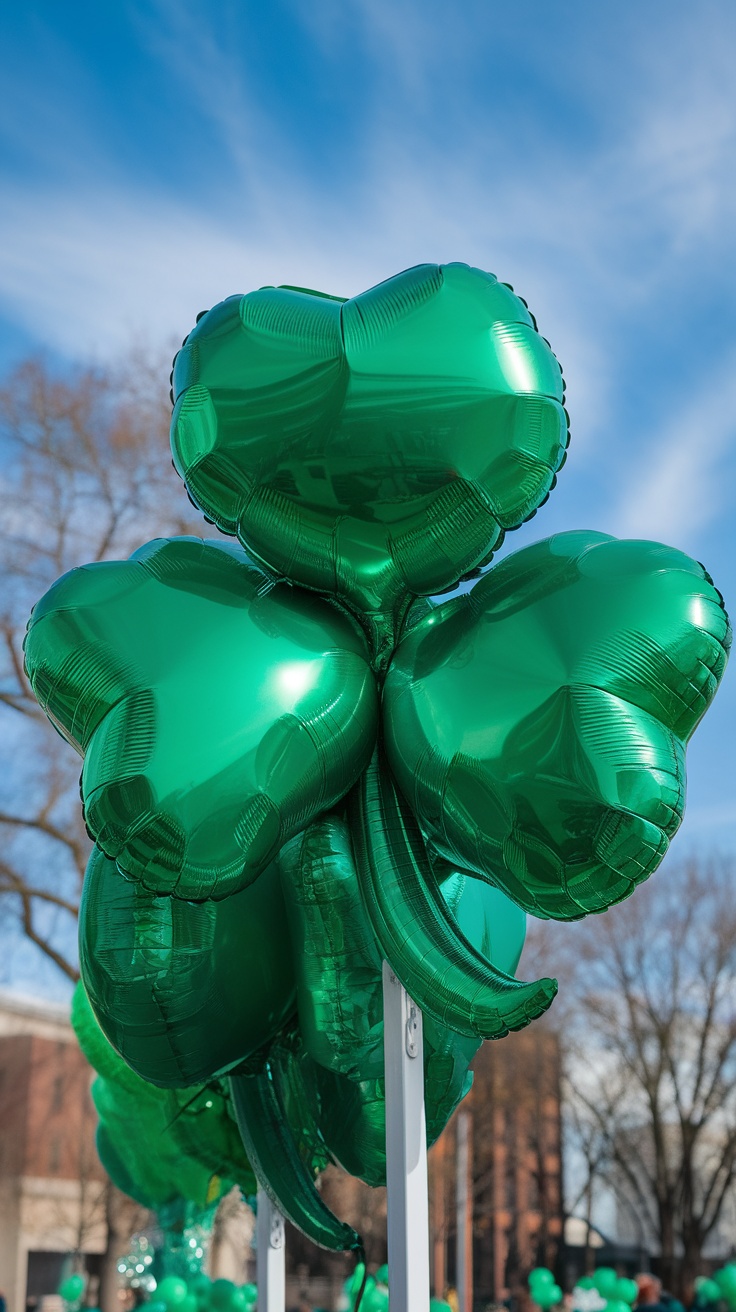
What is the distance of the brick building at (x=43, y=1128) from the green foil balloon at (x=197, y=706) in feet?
46.8

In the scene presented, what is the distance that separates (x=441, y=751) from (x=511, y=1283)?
134 ft

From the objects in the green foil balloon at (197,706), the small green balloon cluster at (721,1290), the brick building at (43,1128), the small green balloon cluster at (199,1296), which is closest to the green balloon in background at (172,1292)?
the small green balloon cluster at (199,1296)

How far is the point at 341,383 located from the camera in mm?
3219

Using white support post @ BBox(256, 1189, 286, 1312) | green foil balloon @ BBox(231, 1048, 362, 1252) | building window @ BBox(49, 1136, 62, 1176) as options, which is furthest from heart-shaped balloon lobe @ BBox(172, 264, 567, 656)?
building window @ BBox(49, 1136, 62, 1176)

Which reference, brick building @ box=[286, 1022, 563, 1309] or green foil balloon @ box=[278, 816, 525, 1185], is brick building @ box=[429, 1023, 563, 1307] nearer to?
brick building @ box=[286, 1022, 563, 1309]

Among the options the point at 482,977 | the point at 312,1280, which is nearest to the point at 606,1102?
the point at 312,1280

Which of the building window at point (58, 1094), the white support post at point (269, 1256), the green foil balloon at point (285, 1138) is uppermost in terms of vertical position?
the building window at point (58, 1094)

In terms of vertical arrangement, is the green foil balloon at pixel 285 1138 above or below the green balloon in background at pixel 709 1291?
above

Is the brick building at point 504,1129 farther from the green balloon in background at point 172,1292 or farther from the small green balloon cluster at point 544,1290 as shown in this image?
the green balloon in background at point 172,1292

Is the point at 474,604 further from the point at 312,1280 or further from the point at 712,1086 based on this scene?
the point at 312,1280

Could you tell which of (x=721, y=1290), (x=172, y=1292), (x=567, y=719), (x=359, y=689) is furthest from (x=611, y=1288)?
(x=567, y=719)

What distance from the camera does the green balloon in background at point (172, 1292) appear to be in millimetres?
7383

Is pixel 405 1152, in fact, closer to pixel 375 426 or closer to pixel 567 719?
pixel 567 719

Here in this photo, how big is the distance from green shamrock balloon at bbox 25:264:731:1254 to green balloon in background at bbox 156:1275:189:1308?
171 inches
